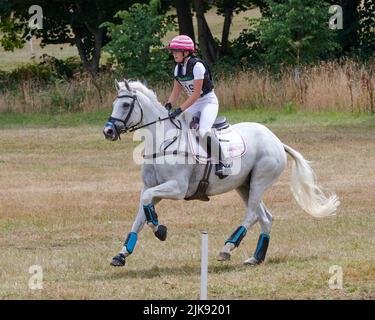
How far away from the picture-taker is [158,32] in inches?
1377

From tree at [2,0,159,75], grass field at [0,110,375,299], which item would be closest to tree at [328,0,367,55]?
tree at [2,0,159,75]

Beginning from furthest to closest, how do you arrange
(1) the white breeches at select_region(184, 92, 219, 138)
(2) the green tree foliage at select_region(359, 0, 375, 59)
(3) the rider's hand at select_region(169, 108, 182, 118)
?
1. (2) the green tree foliage at select_region(359, 0, 375, 59)
2. (1) the white breeches at select_region(184, 92, 219, 138)
3. (3) the rider's hand at select_region(169, 108, 182, 118)

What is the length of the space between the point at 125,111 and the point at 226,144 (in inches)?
52.8

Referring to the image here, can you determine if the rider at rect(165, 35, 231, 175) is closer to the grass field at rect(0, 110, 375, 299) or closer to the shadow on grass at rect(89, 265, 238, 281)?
the shadow on grass at rect(89, 265, 238, 281)

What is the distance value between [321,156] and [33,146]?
6.79 metres

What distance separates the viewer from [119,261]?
1377 cm

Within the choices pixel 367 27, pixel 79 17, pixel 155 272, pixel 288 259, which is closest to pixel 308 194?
pixel 288 259

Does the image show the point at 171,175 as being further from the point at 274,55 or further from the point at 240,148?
the point at 274,55

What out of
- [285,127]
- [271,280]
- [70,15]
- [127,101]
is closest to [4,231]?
[127,101]

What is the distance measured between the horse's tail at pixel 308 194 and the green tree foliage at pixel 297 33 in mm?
18809

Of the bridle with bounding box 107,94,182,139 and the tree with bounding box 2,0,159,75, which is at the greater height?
the bridle with bounding box 107,94,182,139

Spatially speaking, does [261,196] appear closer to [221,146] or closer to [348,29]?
[221,146]

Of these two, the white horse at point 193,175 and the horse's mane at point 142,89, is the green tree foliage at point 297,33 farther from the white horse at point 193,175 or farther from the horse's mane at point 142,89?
the horse's mane at point 142,89

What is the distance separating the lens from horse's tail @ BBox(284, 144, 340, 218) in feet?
49.6
